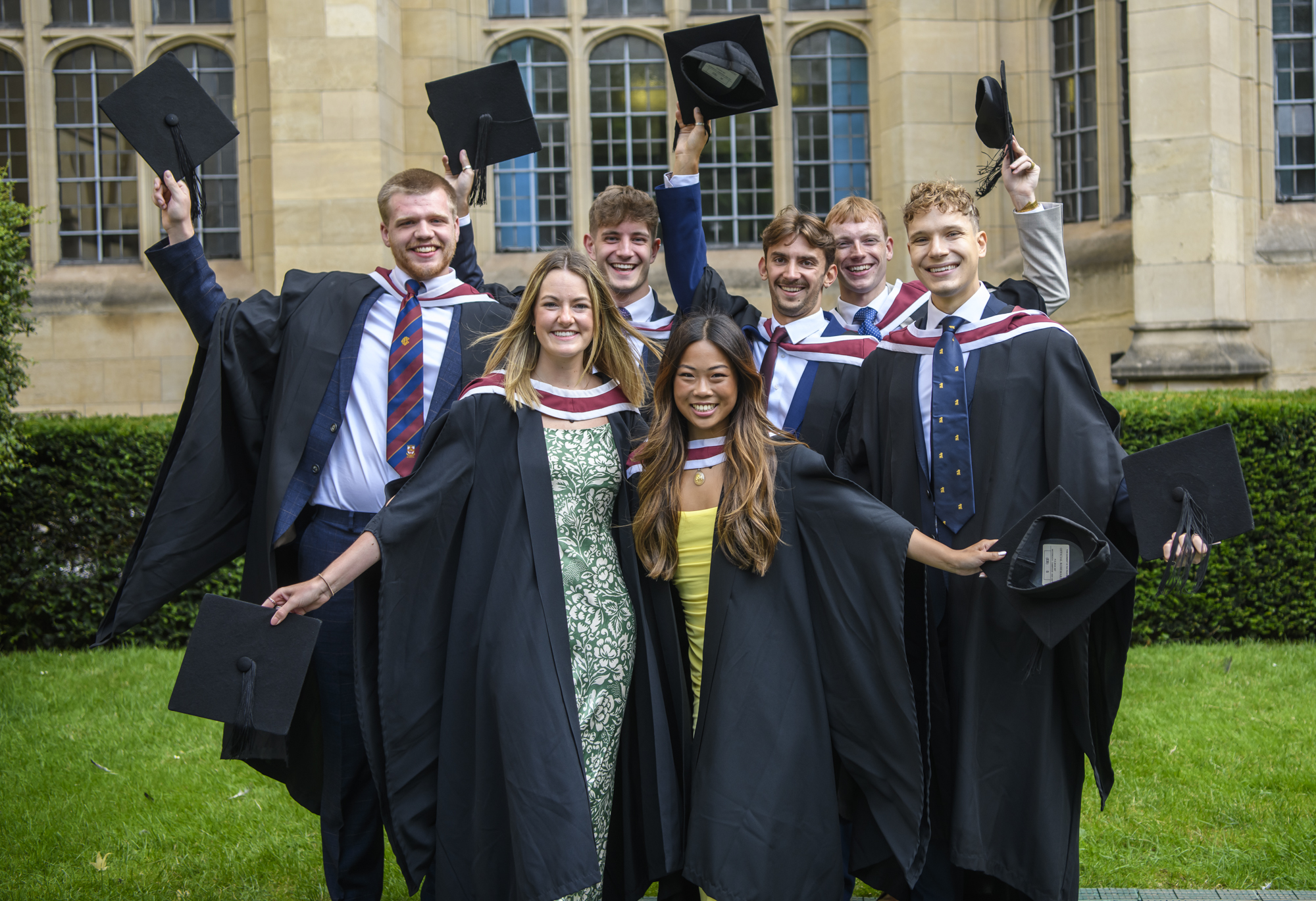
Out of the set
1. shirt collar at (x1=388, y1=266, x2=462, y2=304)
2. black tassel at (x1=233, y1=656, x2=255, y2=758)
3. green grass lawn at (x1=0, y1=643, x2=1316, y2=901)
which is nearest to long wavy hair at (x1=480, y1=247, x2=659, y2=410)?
shirt collar at (x1=388, y1=266, x2=462, y2=304)

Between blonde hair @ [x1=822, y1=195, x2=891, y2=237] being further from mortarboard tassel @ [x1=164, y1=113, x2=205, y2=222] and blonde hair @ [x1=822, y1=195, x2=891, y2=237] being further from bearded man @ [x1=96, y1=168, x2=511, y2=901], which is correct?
mortarboard tassel @ [x1=164, y1=113, x2=205, y2=222]

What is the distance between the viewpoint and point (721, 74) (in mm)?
3895

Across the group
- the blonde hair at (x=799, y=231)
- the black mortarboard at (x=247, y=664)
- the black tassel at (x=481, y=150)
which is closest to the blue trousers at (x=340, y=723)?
the black mortarboard at (x=247, y=664)

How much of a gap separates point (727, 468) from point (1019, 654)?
1007 mm

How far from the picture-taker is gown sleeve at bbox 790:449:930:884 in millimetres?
3100

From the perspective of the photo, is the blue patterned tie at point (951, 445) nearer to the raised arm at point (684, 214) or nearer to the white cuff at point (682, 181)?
the raised arm at point (684, 214)

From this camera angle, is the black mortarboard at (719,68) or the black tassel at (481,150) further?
the black tassel at (481,150)

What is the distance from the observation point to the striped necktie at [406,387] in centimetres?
350

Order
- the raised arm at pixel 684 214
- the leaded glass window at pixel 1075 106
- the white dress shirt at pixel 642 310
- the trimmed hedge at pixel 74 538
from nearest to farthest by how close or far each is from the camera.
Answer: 1. the raised arm at pixel 684 214
2. the white dress shirt at pixel 642 310
3. the trimmed hedge at pixel 74 538
4. the leaded glass window at pixel 1075 106

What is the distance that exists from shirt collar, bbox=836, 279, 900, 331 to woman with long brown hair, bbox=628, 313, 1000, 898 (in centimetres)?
132

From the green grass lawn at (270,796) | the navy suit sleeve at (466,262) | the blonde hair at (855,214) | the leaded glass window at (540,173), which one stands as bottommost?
the green grass lawn at (270,796)

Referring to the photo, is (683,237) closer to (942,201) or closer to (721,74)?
(721,74)

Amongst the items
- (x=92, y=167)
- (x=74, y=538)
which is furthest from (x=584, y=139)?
(x=74, y=538)

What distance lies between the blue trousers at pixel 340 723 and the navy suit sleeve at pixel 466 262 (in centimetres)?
106
